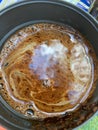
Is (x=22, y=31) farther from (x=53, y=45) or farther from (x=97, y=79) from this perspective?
(x=97, y=79)

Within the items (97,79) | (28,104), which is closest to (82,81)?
(97,79)

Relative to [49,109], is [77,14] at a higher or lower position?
higher

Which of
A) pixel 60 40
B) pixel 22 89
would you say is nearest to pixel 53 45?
pixel 60 40

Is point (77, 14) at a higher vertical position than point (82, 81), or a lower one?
higher

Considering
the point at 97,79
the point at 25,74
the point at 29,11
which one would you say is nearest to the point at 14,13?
the point at 29,11

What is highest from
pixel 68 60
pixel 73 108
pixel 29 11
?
pixel 29 11

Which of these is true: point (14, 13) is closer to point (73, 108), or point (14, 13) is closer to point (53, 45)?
point (53, 45)
